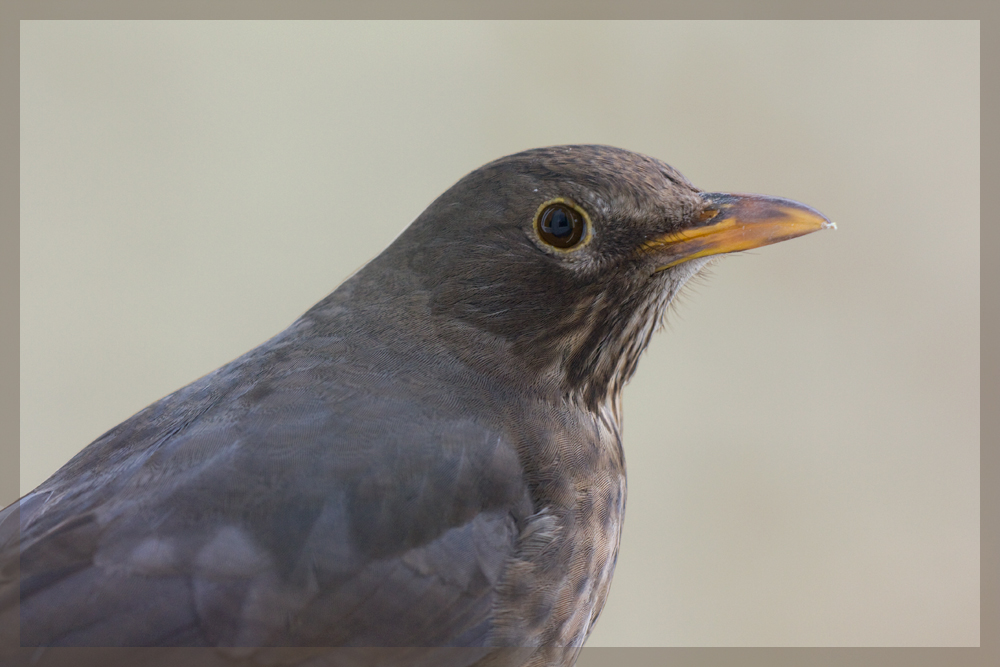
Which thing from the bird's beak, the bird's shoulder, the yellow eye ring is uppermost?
the yellow eye ring

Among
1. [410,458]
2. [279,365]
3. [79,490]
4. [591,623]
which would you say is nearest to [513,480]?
[410,458]

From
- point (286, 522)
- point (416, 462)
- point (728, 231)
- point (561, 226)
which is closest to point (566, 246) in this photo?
point (561, 226)

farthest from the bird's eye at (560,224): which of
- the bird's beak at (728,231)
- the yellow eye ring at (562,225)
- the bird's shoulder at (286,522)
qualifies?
the bird's shoulder at (286,522)

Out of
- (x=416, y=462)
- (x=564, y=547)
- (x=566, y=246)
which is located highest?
(x=566, y=246)

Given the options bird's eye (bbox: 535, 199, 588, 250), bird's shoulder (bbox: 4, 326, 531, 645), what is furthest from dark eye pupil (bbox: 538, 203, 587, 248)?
bird's shoulder (bbox: 4, 326, 531, 645)

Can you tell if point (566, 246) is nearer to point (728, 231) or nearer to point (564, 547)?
point (728, 231)

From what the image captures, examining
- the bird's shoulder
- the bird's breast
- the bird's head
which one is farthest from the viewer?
the bird's head

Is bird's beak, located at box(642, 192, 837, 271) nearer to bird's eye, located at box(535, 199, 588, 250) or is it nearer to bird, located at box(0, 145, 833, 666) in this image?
bird, located at box(0, 145, 833, 666)

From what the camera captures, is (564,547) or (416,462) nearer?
(416,462)
